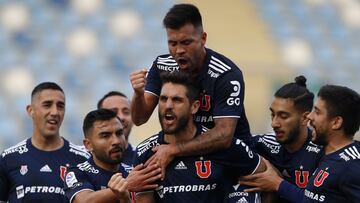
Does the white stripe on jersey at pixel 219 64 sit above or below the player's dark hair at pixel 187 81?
above

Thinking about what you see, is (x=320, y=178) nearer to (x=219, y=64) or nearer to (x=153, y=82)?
(x=219, y=64)

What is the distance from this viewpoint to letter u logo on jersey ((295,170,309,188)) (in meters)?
6.55

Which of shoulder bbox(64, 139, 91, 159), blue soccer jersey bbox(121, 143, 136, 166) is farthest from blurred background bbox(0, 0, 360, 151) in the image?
shoulder bbox(64, 139, 91, 159)

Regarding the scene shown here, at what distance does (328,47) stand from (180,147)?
13.7 metres

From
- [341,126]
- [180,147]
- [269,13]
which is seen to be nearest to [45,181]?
[180,147]

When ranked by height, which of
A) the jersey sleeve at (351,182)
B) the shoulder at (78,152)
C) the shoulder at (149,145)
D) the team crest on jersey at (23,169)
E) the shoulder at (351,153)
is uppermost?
the shoulder at (78,152)

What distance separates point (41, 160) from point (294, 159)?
235 centimetres

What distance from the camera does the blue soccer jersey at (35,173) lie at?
7.44m

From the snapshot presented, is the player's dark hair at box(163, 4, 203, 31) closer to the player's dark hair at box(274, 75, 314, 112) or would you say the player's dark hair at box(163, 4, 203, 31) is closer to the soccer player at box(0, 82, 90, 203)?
the player's dark hair at box(274, 75, 314, 112)

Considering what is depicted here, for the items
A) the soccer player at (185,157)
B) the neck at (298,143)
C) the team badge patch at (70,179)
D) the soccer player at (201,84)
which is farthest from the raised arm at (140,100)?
the neck at (298,143)

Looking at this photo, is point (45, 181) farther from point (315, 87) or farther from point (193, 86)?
point (315, 87)

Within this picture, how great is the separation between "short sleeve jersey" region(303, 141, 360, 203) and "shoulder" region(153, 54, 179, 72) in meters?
1.37

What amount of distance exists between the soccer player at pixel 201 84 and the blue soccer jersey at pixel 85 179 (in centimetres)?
56

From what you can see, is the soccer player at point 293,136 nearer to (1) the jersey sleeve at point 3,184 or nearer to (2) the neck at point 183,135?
(2) the neck at point 183,135
